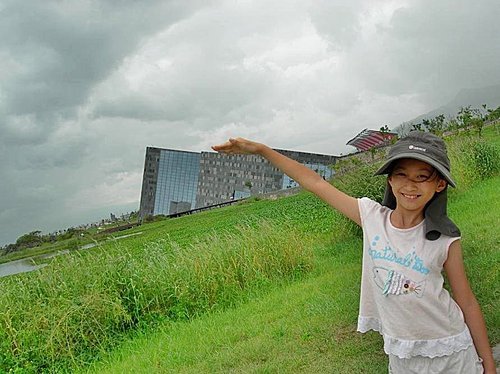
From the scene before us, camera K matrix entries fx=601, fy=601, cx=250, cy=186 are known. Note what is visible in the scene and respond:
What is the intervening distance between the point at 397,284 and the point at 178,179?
186 feet

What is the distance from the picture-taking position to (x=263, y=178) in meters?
46.1

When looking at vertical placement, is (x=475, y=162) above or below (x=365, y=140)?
below

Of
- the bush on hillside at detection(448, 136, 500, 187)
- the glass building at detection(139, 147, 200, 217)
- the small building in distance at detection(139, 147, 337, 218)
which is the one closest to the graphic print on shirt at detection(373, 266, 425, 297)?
the bush on hillside at detection(448, 136, 500, 187)

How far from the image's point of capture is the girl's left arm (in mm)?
1880

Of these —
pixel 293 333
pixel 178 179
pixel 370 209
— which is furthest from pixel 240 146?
pixel 178 179

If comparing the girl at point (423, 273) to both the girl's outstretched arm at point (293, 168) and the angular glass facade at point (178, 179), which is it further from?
the angular glass facade at point (178, 179)

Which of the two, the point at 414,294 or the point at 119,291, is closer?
the point at 414,294

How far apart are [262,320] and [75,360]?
196cm

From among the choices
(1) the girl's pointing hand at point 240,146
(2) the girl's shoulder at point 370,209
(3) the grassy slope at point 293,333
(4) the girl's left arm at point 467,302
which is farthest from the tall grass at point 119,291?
(4) the girl's left arm at point 467,302

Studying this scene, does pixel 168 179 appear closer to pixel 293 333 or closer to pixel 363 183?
pixel 363 183

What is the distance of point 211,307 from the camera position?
21.4ft

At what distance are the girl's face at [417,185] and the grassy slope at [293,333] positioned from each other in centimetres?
198

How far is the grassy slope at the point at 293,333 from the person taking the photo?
3928 mm

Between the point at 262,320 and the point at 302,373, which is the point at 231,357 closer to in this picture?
the point at 302,373
